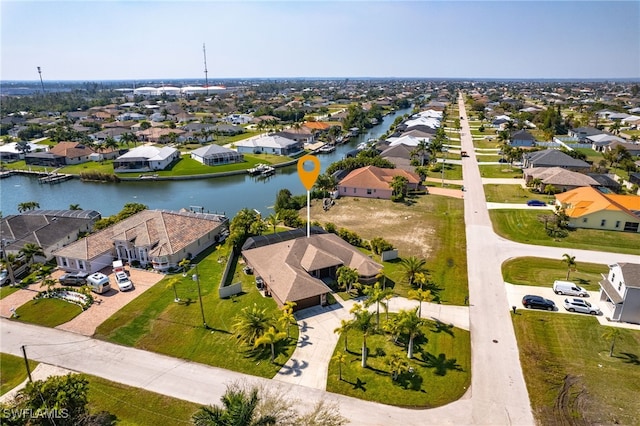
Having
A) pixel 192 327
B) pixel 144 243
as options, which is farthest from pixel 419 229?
pixel 144 243

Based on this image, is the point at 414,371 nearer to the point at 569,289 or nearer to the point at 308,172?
the point at 569,289

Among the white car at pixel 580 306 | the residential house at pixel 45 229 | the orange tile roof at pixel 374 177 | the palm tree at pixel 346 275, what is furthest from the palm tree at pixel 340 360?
the orange tile roof at pixel 374 177

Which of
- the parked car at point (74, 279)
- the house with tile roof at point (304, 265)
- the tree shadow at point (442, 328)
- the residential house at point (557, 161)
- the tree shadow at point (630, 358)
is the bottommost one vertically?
the tree shadow at point (442, 328)

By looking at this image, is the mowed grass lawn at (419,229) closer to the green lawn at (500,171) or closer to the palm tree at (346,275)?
the palm tree at (346,275)

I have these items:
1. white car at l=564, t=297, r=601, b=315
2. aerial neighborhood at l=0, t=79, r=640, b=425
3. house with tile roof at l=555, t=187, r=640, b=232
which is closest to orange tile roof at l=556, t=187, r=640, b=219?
house with tile roof at l=555, t=187, r=640, b=232

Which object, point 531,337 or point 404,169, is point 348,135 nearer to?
point 404,169

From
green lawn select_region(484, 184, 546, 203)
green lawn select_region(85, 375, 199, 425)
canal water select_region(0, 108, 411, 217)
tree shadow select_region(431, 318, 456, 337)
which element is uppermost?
green lawn select_region(484, 184, 546, 203)

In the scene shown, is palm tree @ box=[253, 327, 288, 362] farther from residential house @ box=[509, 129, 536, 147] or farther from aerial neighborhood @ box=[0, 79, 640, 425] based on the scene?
residential house @ box=[509, 129, 536, 147]
